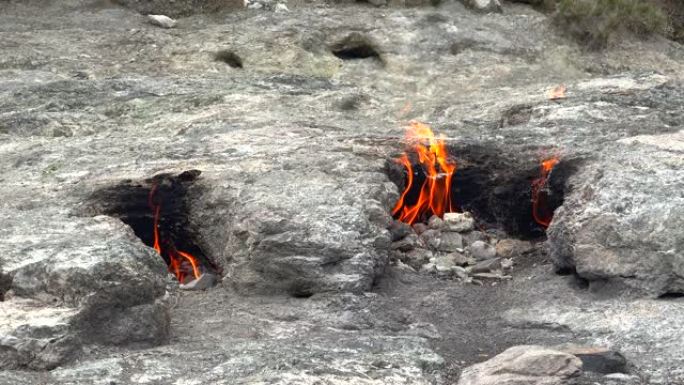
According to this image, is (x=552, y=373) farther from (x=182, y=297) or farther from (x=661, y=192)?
(x=182, y=297)

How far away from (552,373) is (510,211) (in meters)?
3.28

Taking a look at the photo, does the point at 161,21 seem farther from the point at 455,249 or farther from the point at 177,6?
the point at 455,249

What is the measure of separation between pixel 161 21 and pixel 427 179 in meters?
4.54

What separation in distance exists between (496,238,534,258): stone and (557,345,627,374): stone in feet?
7.44

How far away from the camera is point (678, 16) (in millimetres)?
13812

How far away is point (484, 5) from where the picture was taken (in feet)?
40.3

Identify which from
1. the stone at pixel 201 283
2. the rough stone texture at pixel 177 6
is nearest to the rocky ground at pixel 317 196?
the stone at pixel 201 283

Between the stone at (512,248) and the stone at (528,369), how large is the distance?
2.28m

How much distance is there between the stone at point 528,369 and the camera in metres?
5.64

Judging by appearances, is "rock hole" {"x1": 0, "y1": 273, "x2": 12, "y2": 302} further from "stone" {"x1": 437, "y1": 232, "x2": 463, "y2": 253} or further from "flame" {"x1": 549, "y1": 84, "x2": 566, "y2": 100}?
"flame" {"x1": 549, "y1": 84, "x2": 566, "y2": 100}

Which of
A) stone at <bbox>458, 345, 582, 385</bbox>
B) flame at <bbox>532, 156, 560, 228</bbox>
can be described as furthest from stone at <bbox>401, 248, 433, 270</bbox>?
stone at <bbox>458, 345, 582, 385</bbox>

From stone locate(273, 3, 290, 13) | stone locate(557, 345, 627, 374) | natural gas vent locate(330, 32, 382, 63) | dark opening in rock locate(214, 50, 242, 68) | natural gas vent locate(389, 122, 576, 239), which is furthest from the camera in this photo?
stone locate(273, 3, 290, 13)

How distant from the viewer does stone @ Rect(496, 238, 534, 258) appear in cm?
821

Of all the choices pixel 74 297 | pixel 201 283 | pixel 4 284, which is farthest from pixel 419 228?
pixel 4 284
